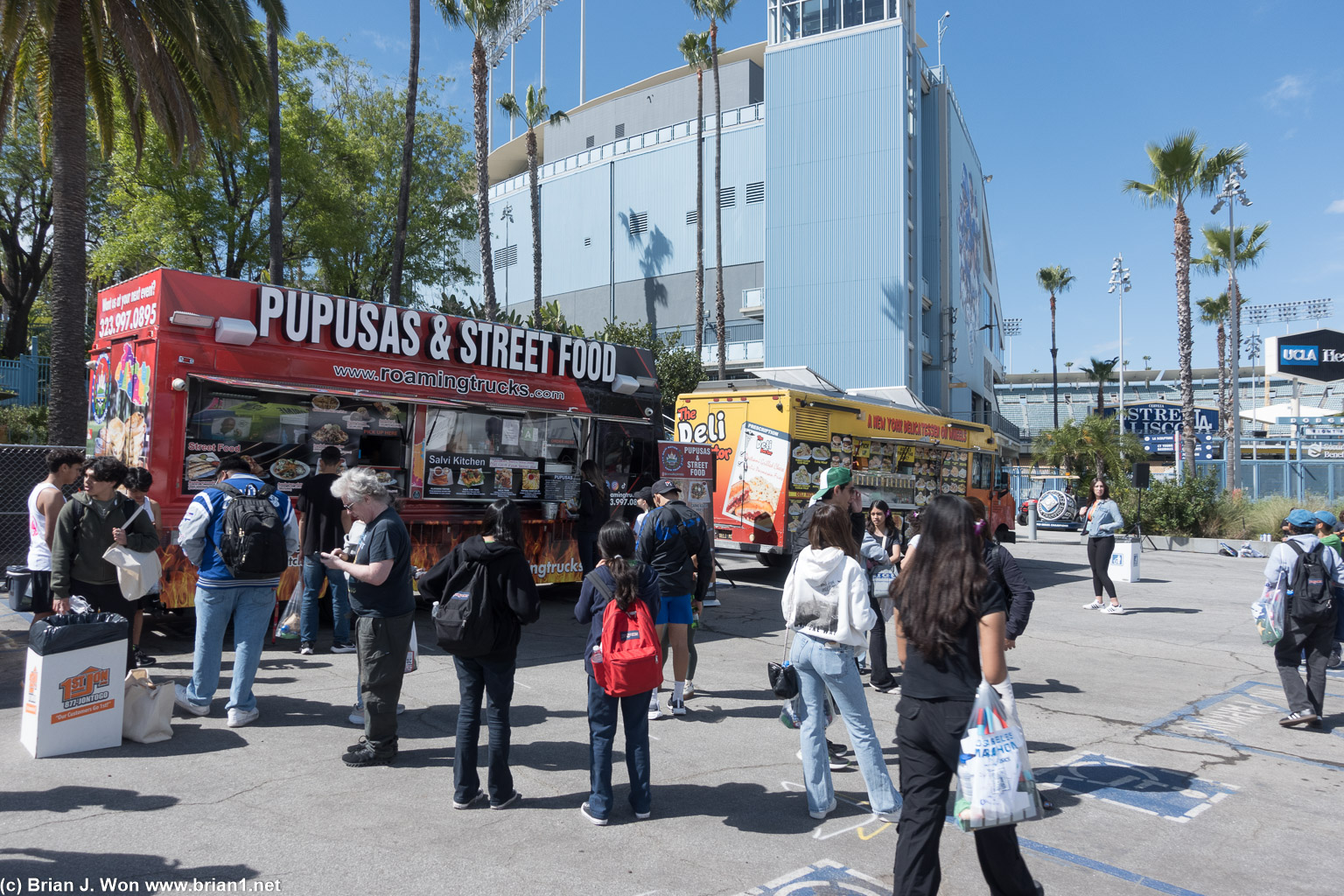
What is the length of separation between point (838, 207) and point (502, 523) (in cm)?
3173

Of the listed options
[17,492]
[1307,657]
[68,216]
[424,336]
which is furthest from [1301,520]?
[68,216]

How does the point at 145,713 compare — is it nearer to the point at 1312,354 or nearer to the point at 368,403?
the point at 368,403

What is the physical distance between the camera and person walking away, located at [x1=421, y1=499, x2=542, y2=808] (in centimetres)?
434

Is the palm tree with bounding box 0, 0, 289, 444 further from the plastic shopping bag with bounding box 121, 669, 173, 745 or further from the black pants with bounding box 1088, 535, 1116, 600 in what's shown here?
the black pants with bounding box 1088, 535, 1116, 600

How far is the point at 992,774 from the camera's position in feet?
9.64

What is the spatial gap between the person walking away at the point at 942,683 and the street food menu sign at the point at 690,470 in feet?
25.0

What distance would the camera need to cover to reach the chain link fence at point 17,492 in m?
8.73

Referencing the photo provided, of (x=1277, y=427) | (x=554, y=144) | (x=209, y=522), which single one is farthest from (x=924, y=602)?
(x=1277, y=427)

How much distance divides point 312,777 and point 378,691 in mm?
563

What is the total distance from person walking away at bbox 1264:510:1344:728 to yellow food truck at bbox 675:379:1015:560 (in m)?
5.81

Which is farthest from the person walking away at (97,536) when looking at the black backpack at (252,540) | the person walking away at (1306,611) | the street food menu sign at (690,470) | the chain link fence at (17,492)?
the person walking away at (1306,611)

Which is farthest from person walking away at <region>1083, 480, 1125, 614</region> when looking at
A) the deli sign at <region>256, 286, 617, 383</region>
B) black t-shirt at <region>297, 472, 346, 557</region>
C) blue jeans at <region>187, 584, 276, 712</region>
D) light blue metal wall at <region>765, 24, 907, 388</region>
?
light blue metal wall at <region>765, 24, 907, 388</region>

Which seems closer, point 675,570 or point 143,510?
point 143,510

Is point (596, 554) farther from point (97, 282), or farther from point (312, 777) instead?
point (97, 282)
